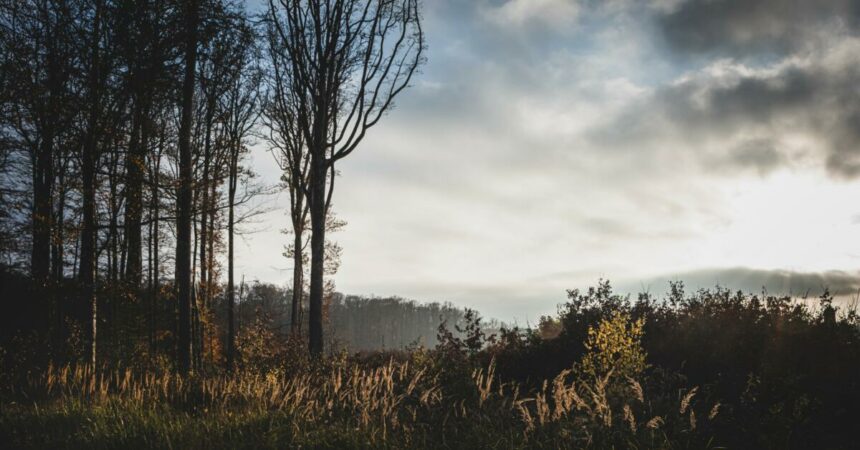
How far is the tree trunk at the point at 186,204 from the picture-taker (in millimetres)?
11578

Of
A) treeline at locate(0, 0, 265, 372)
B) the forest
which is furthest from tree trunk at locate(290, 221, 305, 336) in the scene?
treeline at locate(0, 0, 265, 372)

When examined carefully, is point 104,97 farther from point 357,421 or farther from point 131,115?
point 357,421

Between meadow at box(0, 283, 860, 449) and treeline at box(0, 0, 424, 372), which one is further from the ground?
treeline at box(0, 0, 424, 372)

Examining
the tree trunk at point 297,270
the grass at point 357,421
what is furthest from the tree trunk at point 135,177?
the tree trunk at point 297,270

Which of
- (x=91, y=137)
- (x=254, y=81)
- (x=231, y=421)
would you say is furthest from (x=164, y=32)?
(x=231, y=421)

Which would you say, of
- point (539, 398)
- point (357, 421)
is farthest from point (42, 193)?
point (539, 398)

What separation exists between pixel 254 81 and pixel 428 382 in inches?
547

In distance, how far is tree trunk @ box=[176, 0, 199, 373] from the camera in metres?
11.6

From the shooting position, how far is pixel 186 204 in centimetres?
1159

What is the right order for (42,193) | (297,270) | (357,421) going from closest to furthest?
(357,421) < (42,193) < (297,270)

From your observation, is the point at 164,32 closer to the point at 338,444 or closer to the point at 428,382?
the point at 428,382

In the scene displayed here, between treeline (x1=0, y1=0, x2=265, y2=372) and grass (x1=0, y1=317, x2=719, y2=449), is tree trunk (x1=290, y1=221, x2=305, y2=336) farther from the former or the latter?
grass (x1=0, y1=317, x2=719, y2=449)

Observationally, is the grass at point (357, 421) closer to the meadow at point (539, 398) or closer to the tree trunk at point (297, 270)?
the meadow at point (539, 398)

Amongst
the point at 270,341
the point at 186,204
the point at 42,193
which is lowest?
the point at 270,341
